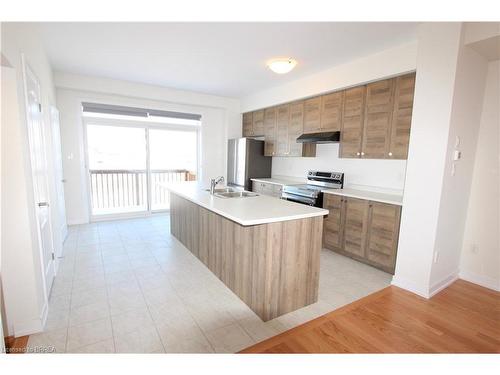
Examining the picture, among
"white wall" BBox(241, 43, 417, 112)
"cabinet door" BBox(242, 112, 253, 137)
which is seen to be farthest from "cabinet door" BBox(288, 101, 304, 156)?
"cabinet door" BBox(242, 112, 253, 137)

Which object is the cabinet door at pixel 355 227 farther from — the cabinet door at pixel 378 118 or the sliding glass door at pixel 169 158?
the sliding glass door at pixel 169 158

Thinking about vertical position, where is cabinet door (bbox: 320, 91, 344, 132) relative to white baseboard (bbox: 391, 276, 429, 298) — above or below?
above

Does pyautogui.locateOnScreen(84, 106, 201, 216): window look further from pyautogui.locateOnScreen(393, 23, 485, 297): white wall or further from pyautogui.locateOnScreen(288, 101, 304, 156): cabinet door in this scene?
pyautogui.locateOnScreen(393, 23, 485, 297): white wall

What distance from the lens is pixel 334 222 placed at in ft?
11.6

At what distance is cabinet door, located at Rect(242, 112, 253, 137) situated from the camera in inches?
225

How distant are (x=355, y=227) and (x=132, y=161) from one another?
4.59m

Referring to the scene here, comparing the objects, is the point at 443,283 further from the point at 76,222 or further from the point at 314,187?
the point at 76,222

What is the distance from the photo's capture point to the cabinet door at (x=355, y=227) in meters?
3.17

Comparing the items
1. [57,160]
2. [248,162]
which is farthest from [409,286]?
[57,160]

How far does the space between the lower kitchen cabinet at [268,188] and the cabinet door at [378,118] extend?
5.29 ft

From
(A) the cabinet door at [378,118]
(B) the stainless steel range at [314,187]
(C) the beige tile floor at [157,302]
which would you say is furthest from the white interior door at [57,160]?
(A) the cabinet door at [378,118]

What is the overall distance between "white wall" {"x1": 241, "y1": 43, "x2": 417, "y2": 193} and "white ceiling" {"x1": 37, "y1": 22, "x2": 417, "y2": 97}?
138 millimetres

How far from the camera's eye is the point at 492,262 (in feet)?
8.91
